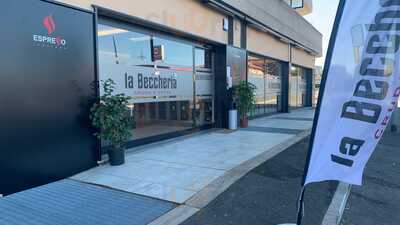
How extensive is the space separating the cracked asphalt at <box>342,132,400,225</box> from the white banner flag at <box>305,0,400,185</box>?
1.37m

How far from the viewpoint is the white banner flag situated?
89.0 inches

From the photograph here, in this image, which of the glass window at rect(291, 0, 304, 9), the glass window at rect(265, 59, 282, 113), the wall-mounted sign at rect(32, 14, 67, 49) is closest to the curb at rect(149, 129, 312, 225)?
the wall-mounted sign at rect(32, 14, 67, 49)

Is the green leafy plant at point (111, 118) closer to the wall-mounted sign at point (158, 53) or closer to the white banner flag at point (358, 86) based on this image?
the wall-mounted sign at point (158, 53)

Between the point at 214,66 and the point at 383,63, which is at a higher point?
the point at 214,66

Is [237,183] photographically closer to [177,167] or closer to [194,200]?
[194,200]

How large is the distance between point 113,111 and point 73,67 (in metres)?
1.01

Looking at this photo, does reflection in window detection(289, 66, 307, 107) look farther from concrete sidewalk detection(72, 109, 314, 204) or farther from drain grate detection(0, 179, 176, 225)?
drain grate detection(0, 179, 176, 225)

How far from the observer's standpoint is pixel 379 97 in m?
2.29

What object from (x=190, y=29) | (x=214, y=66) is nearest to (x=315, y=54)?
(x=214, y=66)

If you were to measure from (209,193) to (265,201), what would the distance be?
2.54ft

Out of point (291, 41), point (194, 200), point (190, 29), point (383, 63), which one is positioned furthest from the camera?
point (291, 41)

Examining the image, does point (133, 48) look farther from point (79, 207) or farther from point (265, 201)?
point (265, 201)

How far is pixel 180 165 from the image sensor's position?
567 centimetres

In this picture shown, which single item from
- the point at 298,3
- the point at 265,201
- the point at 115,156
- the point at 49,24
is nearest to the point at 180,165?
the point at 115,156
